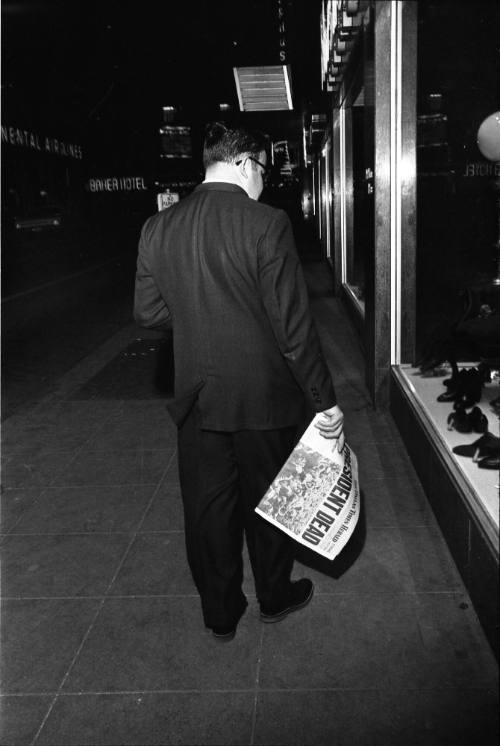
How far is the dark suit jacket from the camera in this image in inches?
101

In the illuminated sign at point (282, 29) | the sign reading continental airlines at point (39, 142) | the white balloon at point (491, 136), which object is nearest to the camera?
the white balloon at point (491, 136)

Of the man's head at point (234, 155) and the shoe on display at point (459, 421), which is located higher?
the man's head at point (234, 155)

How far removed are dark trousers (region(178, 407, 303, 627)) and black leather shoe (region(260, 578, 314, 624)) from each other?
0.10 metres

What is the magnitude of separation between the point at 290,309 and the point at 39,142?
29.0m

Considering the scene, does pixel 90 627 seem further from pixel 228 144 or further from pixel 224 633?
pixel 228 144

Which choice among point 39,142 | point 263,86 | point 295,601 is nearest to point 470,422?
point 295,601

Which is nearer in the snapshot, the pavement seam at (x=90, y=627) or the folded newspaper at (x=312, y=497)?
the pavement seam at (x=90, y=627)

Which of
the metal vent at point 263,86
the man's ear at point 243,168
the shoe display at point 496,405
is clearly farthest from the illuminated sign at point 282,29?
the man's ear at point 243,168

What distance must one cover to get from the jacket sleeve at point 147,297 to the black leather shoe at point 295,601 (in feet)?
4.11

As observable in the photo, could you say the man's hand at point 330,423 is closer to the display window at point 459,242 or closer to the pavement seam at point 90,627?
the display window at point 459,242

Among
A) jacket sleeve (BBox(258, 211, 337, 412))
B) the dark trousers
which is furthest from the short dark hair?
the dark trousers

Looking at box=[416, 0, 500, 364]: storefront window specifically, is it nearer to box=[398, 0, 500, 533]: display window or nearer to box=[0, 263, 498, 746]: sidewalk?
box=[398, 0, 500, 533]: display window

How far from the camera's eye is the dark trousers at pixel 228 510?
279 cm

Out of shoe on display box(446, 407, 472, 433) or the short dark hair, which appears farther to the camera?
shoe on display box(446, 407, 472, 433)
